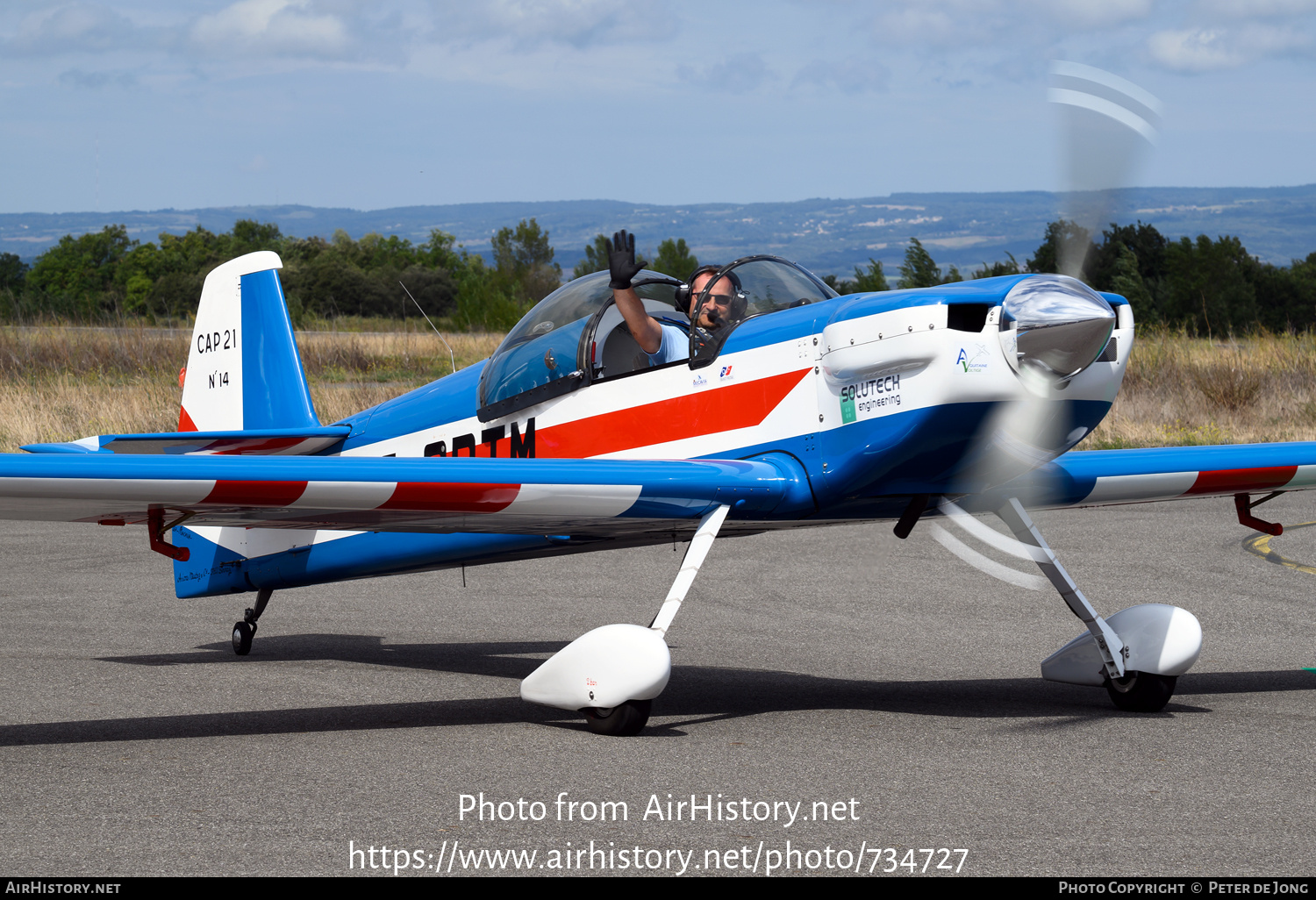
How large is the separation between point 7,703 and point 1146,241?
141ft

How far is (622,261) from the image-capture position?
6164mm

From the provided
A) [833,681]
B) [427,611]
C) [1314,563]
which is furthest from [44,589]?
[1314,563]

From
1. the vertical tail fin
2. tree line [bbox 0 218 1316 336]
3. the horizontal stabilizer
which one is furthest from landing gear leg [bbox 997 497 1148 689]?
the vertical tail fin

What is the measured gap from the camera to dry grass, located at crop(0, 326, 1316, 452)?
19.7m

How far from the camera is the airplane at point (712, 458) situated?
5.20 meters

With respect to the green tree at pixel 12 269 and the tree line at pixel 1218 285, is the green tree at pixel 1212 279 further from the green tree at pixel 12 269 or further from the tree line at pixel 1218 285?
the green tree at pixel 12 269

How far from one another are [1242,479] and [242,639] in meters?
5.89

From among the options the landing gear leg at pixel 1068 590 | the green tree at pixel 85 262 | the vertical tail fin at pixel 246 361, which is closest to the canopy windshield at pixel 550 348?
the vertical tail fin at pixel 246 361

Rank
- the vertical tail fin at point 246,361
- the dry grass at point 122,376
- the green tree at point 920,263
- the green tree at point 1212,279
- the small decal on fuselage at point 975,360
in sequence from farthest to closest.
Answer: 1. the green tree at point 1212,279
2. the dry grass at point 122,376
3. the green tree at point 920,263
4. the vertical tail fin at point 246,361
5. the small decal on fuselage at point 975,360

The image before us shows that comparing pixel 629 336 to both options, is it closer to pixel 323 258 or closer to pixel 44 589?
pixel 44 589

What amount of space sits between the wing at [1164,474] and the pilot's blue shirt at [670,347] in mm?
1826

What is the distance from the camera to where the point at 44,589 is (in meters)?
10.1

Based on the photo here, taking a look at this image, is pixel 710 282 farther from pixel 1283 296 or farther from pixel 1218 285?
pixel 1283 296

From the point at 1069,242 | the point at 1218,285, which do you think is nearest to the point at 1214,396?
the point at 1069,242
